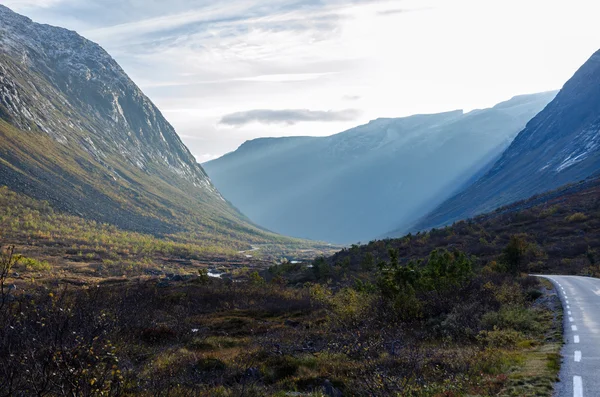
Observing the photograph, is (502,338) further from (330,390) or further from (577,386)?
(330,390)

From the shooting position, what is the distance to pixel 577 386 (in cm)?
1003

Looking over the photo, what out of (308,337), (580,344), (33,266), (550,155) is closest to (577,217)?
(308,337)

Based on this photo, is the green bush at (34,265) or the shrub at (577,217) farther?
the green bush at (34,265)

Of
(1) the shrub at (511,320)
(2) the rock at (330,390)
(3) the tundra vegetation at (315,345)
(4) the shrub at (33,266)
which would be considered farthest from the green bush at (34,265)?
(2) the rock at (330,390)

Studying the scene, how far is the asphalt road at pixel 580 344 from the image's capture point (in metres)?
10.0

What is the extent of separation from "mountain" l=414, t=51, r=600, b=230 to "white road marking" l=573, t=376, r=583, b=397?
13153 cm

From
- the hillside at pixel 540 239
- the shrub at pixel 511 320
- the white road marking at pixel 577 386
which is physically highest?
the white road marking at pixel 577 386

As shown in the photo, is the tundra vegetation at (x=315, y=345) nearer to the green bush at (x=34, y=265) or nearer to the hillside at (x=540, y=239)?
the hillside at (x=540, y=239)

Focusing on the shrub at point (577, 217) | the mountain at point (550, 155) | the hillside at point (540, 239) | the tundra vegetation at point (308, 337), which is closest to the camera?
the tundra vegetation at point (308, 337)

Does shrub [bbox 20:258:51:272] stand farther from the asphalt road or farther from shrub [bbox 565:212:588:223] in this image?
shrub [bbox 565:212:588:223]

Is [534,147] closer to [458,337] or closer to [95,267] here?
[95,267]

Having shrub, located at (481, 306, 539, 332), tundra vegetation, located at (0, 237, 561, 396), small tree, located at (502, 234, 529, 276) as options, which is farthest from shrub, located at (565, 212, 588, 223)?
shrub, located at (481, 306, 539, 332)

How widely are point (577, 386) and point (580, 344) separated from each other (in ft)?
16.7

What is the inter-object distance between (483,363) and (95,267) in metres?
87.0
